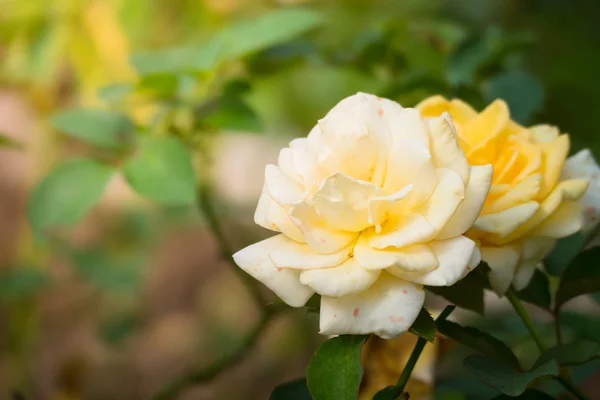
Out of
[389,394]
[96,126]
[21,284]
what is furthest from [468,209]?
[21,284]

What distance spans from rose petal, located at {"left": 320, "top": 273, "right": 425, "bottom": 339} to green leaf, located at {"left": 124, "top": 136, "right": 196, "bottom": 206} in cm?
22

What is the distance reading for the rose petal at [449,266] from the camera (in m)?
0.32

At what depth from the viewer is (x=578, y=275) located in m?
0.45

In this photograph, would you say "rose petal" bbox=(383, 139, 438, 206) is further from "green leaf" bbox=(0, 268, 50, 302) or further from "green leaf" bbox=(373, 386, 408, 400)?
"green leaf" bbox=(0, 268, 50, 302)

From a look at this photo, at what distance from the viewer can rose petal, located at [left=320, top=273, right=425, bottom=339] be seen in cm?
32

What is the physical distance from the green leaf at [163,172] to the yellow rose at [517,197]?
0.74ft

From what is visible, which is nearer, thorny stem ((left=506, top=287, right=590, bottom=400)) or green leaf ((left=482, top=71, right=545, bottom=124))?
thorny stem ((left=506, top=287, right=590, bottom=400))

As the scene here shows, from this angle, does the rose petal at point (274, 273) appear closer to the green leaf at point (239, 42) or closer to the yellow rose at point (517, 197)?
the yellow rose at point (517, 197)

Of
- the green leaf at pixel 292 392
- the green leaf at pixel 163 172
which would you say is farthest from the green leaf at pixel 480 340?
the green leaf at pixel 163 172

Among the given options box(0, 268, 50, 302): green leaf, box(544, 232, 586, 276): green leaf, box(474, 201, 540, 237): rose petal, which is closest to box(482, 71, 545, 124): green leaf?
box(544, 232, 586, 276): green leaf

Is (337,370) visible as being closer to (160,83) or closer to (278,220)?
(278,220)

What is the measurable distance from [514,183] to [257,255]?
0.17 m

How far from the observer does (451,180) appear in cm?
34

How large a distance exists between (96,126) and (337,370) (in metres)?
0.38
